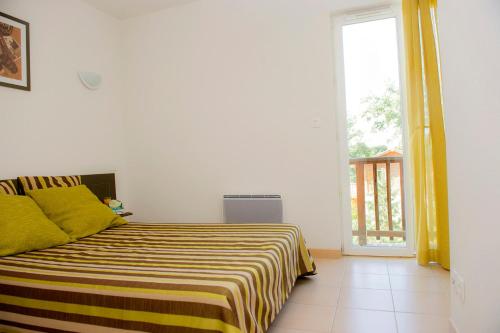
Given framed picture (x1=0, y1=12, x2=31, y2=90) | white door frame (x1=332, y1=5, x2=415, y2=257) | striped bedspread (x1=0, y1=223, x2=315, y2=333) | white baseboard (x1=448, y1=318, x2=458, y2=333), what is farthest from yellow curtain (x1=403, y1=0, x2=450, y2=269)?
framed picture (x1=0, y1=12, x2=31, y2=90)

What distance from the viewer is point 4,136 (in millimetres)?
2607

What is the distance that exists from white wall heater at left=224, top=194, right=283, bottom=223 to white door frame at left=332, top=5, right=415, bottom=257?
0.67 meters

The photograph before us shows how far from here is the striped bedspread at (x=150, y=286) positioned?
133 cm

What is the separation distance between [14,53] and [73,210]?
1402 millimetres

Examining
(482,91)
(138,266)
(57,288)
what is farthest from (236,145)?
(482,91)

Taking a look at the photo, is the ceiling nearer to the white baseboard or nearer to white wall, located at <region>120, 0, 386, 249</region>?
white wall, located at <region>120, 0, 386, 249</region>

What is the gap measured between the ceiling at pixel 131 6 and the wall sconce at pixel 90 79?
0.78 metres

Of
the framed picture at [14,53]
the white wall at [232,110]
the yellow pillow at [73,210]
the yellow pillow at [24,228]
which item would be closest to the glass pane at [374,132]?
the white wall at [232,110]

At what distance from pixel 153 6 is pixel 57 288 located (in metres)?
3.17

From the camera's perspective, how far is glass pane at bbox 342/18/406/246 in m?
3.21

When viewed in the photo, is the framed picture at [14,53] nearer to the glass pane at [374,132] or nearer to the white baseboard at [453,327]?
the glass pane at [374,132]

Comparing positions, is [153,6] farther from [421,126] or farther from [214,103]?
[421,126]

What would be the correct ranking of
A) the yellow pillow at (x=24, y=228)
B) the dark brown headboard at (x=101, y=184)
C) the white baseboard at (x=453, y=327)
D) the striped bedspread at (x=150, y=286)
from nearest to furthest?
the striped bedspread at (x=150, y=286)
the white baseboard at (x=453, y=327)
the yellow pillow at (x=24, y=228)
the dark brown headboard at (x=101, y=184)

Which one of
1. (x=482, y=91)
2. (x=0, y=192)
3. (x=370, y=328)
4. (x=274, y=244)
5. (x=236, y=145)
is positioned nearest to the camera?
(x=482, y=91)
